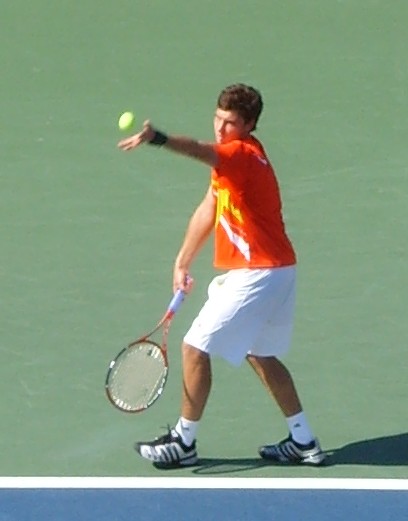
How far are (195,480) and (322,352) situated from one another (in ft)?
4.69

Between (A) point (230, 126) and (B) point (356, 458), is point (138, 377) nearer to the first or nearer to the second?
(B) point (356, 458)

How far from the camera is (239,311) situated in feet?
26.3

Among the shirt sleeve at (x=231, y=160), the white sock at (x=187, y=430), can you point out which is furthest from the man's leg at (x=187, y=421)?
the shirt sleeve at (x=231, y=160)

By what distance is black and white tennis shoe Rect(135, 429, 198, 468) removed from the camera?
8.21m

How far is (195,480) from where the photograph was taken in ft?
26.6

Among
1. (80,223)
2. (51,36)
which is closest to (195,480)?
(80,223)

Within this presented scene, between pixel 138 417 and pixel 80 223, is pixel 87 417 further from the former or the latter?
pixel 80 223

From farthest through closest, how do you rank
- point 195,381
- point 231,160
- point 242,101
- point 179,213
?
point 179,213, point 195,381, point 242,101, point 231,160

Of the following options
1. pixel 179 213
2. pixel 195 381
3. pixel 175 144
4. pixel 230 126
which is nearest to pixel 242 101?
pixel 230 126

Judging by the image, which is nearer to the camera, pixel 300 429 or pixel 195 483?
pixel 195 483

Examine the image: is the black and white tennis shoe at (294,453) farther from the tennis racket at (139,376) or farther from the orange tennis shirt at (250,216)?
the orange tennis shirt at (250,216)

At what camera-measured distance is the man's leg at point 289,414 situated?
823 cm

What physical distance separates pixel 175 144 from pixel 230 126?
510 millimetres
